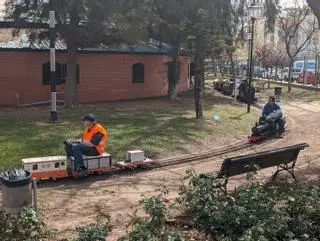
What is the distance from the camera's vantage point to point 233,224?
17.5 ft

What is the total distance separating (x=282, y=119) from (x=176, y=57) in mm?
13253

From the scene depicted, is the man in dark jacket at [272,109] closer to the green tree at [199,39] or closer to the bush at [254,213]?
the green tree at [199,39]

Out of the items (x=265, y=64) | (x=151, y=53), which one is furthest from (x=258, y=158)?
(x=265, y=64)

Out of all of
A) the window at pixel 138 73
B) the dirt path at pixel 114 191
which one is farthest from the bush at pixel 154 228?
the window at pixel 138 73

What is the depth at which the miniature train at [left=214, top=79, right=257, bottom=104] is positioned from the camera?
2898 centimetres

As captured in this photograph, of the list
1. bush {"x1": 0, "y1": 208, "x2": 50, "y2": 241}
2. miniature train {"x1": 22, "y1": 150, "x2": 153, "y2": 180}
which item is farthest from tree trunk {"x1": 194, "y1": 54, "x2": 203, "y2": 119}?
bush {"x1": 0, "y1": 208, "x2": 50, "y2": 241}

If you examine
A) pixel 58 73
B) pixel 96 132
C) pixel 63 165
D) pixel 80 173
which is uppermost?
pixel 58 73

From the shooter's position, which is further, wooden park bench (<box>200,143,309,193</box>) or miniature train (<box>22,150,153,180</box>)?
miniature train (<box>22,150,153,180</box>)

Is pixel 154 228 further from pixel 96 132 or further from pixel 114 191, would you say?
pixel 96 132

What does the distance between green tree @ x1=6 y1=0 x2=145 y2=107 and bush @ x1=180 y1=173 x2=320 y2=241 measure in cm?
1495

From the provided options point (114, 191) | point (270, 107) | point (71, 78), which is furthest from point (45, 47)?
point (114, 191)

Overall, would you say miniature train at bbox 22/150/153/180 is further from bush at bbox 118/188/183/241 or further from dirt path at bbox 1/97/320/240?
bush at bbox 118/188/183/241

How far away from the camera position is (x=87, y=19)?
68.7 ft

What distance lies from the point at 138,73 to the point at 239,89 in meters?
6.38
